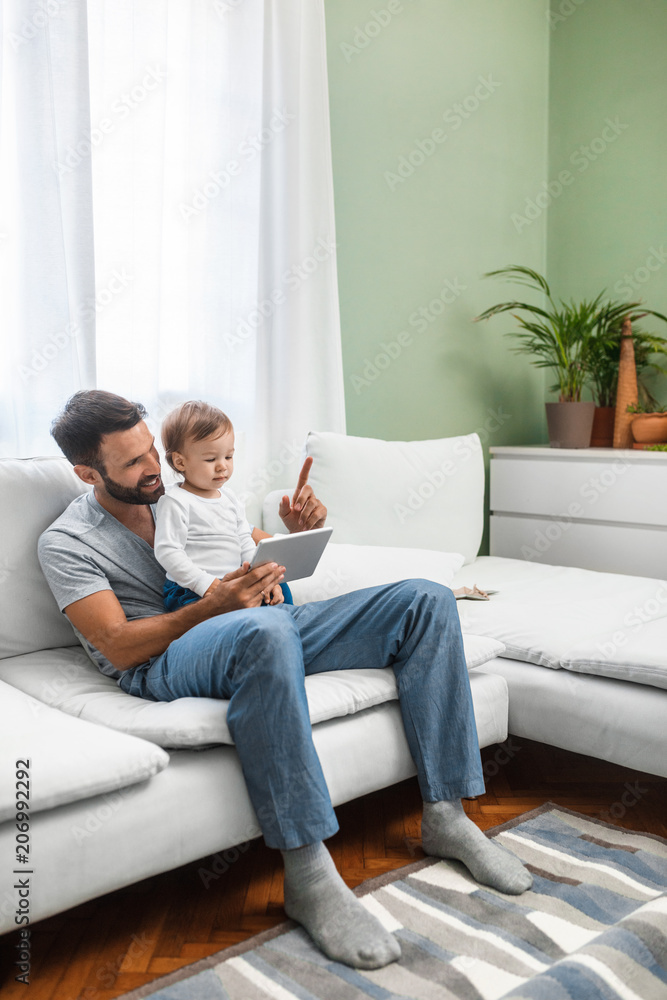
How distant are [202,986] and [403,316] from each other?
90.1 inches

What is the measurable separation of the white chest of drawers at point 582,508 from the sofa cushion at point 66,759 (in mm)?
2017

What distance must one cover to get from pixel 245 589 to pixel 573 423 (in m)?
1.92


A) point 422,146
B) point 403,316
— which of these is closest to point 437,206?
point 422,146

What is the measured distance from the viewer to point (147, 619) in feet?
5.20

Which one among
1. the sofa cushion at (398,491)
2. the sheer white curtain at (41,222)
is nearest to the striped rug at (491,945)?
the sofa cushion at (398,491)

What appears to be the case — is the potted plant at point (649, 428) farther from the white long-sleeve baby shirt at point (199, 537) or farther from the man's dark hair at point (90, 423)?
the man's dark hair at point (90, 423)

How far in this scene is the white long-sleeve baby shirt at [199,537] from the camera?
1.65 m

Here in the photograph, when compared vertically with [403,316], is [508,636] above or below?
below

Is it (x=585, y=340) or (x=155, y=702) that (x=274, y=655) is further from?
(x=585, y=340)

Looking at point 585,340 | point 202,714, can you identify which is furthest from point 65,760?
point 585,340

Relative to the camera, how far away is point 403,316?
302 centimetres

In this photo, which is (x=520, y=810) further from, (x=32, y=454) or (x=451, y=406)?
(x=451, y=406)

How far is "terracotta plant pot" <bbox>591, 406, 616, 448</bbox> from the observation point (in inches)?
126

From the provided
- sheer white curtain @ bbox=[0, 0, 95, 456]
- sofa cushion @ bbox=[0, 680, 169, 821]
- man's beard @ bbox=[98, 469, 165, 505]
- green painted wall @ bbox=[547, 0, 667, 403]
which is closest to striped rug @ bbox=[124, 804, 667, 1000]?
sofa cushion @ bbox=[0, 680, 169, 821]
